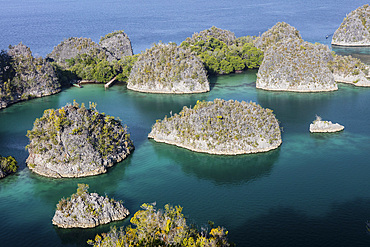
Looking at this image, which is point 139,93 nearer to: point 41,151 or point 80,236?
point 41,151

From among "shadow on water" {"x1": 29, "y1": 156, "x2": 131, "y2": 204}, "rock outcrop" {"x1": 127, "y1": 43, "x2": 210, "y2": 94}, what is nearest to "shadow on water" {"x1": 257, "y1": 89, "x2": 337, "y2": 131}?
"rock outcrop" {"x1": 127, "y1": 43, "x2": 210, "y2": 94}

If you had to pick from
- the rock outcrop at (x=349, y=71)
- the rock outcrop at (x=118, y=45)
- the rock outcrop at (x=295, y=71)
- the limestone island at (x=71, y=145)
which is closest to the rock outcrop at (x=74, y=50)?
the rock outcrop at (x=118, y=45)

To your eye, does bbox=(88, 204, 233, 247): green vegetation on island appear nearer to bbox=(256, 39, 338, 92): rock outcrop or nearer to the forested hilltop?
bbox=(256, 39, 338, 92): rock outcrop

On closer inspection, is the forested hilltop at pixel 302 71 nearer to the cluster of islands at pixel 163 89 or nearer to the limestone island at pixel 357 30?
the cluster of islands at pixel 163 89

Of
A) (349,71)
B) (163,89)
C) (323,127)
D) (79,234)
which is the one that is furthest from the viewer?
(349,71)

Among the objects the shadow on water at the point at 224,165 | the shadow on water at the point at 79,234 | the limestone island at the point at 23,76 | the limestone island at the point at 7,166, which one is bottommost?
the shadow on water at the point at 79,234

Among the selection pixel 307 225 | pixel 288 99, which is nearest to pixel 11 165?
pixel 307 225

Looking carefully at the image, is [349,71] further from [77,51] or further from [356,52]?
[77,51]

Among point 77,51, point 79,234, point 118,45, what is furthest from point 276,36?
point 79,234
